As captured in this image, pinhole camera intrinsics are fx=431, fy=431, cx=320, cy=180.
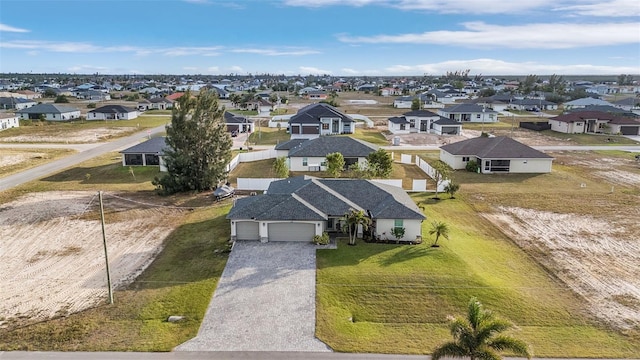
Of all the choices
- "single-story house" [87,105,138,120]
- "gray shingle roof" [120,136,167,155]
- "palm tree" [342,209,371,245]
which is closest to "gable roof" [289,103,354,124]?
"gray shingle roof" [120,136,167,155]

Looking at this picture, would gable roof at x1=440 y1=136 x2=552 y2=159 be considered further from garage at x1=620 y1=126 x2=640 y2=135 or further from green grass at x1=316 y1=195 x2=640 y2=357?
garage at x1=620 y1=126 x2=640 y2=135

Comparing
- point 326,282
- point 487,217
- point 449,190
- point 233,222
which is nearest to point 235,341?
point 326,282

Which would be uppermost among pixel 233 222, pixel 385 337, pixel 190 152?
pixel 190 152

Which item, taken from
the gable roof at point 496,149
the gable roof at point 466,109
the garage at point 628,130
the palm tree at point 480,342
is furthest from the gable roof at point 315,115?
the palm tree at point 480,342

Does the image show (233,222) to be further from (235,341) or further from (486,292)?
(486,292)

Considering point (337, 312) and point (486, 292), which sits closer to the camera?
point (337, 312)

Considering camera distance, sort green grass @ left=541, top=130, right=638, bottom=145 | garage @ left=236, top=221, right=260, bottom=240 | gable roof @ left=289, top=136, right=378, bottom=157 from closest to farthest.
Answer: garage @ left=236, top=221, right=260, bottom=240 → gable roof @ left=289, top=136, right=378, bottom=157 → green grass @ left=541, top=130, right=638, bottom=145

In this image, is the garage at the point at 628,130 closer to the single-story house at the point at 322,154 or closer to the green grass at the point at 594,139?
the green grass at the point at 594,139
